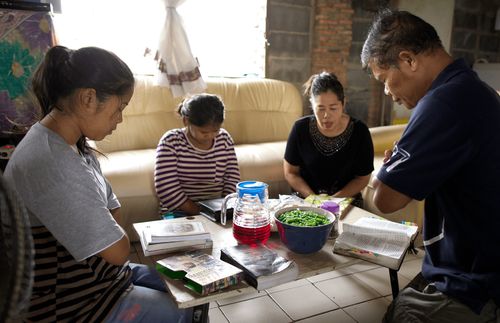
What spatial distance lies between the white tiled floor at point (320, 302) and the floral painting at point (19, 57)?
1439mm

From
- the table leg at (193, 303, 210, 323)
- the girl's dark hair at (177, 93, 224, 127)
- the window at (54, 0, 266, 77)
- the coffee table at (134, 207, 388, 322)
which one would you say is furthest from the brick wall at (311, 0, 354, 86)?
the table leg at (193, 303, 210, 323)

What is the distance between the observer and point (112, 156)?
2.74 meters

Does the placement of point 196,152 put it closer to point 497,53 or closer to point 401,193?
point 401,193

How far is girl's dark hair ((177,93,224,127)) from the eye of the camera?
6.30ft

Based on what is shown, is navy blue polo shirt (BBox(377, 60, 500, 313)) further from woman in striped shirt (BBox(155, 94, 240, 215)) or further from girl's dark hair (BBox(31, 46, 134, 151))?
woman in striped shirt (BBox(155, 94, 240, 215))

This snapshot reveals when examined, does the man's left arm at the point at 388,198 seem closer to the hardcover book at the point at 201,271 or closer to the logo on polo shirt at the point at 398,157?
the logo on polo shirt at the point at 398,157

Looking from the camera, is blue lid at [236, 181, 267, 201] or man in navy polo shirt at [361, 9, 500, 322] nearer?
man in navy polo shirt at [361, 9, 500, 322]

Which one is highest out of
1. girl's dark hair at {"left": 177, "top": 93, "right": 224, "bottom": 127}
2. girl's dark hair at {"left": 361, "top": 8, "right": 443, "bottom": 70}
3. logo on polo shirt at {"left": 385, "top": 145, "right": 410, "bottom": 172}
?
girl's dark hair at {"left": 361, "top": 8, "right": 443, "bottom": 70}

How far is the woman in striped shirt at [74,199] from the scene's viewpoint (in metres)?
0.94

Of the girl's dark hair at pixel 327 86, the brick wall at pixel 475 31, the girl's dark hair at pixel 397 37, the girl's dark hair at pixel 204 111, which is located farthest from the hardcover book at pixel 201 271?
the brick wall at pixel 475 31

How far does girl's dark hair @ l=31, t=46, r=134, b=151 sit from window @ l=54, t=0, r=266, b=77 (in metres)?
2.43

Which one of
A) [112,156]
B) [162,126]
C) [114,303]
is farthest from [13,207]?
[162,126]

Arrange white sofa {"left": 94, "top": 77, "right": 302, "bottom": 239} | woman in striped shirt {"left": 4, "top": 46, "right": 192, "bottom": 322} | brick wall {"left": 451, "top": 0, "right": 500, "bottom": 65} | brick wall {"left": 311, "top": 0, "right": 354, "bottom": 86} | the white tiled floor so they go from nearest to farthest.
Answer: woman in striped shirt {"left": 4, "top": 46, "right": 192, "bottom": 322}
the white tiled floor
white sofa {"left": 94, "top": 77, "right": 302, "bottom": 239}
brick wall {"left": 311, "top": 0, "right": 354, "bottom": 86}
brick wall {"left": 451, "top": 0, "right": 500, "bottom": 65}

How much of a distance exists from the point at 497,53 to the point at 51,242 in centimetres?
608
